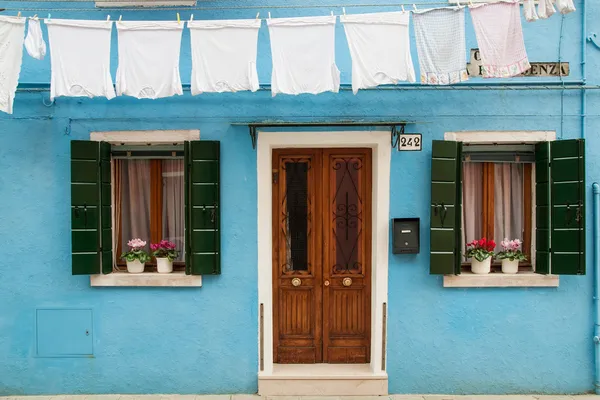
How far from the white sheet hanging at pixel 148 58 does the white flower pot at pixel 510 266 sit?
4.08m

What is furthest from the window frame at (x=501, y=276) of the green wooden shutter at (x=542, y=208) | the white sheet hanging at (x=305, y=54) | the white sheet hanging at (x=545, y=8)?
the white sheet hanging at (x=305, y=54)

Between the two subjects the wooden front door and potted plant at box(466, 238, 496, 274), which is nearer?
potted plant at box(466, 238, 496, 274)

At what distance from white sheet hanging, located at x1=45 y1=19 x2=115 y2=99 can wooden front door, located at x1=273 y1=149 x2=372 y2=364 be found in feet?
6.82

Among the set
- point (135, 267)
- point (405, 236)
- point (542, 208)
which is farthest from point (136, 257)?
point (542, 208)

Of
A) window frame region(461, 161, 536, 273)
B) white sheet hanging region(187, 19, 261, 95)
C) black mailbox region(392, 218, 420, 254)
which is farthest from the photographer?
window frame region(461, 161, 536, 273)

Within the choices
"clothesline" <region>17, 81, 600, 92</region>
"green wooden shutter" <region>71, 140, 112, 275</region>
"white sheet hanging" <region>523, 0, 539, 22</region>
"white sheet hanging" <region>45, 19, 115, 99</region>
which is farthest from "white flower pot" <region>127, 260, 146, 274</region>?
"white sheet hanging" <region>523, 0, 539, 22</region>

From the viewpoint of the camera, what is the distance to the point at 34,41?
5328 mm

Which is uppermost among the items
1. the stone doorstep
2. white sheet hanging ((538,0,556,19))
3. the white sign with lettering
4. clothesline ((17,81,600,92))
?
white sheet hanging ((538,0,556,19))

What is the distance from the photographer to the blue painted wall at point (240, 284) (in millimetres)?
6008

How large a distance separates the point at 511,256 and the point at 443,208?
1010mm

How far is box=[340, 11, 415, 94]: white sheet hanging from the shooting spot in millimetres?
5301

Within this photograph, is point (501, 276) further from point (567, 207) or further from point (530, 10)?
point (530, 10)

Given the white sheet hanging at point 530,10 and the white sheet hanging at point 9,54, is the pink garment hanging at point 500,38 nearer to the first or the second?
the white sheet hanging at point 530,10

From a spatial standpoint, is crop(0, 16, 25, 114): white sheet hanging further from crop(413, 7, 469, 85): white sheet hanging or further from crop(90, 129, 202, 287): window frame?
crop(413, 7, 469, 85): white sheet hanging
